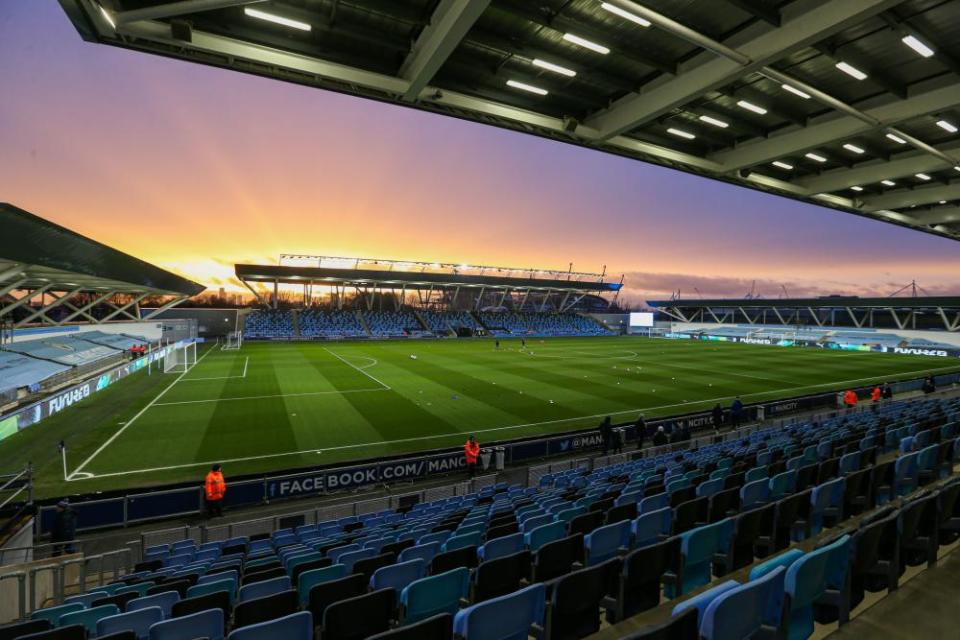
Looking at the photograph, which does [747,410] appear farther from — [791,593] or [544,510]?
[791,593]

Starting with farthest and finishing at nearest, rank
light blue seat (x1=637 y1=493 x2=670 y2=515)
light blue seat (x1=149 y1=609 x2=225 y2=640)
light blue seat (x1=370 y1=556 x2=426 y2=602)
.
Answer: light blue seat (x1=637 y1=493 x2=670 y2=515) → light blue seat (x1=370 y1=556 x2=426 y2=602) → light blue seat (x1=149 y1=609 x2=225 y2=640)

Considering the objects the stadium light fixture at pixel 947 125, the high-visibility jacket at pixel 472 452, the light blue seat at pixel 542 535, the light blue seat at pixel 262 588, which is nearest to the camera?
the light blue seat at pixel 262 588

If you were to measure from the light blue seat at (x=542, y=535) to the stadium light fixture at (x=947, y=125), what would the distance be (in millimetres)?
14675

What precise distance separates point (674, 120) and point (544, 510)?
11030 mm

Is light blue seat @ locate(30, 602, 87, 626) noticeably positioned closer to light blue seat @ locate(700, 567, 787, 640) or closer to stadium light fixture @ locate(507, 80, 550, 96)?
light blue seat @ locate(700, 567, 787, 640)

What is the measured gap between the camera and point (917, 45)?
8.52 metres

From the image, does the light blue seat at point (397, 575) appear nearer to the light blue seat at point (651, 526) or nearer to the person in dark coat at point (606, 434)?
the light blue seat at point (651, 526)

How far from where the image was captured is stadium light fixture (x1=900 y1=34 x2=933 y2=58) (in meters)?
8.41

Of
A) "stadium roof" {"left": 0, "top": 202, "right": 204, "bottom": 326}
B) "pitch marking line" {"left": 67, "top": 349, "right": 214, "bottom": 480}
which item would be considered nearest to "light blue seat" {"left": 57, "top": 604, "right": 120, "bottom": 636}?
"stadium roof" {"left": 0, "top": 202, "right": 204, "bottom": 326}

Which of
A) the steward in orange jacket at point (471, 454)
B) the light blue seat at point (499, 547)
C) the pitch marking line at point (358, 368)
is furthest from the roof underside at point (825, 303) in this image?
the light blue seat at point (499, 547)

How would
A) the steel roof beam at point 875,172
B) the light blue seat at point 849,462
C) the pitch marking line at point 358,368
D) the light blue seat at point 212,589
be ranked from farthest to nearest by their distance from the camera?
the pitch marking line at point 358,368 < the steel roof beam at point 875,172 < the light blue seat at point 849,462 < the light blue seat at point 212,589

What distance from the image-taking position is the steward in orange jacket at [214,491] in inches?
421

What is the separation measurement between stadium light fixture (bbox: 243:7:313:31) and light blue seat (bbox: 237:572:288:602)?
334 inches

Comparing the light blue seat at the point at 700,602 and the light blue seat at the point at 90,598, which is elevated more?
the light blue seat at the point at 700,602
